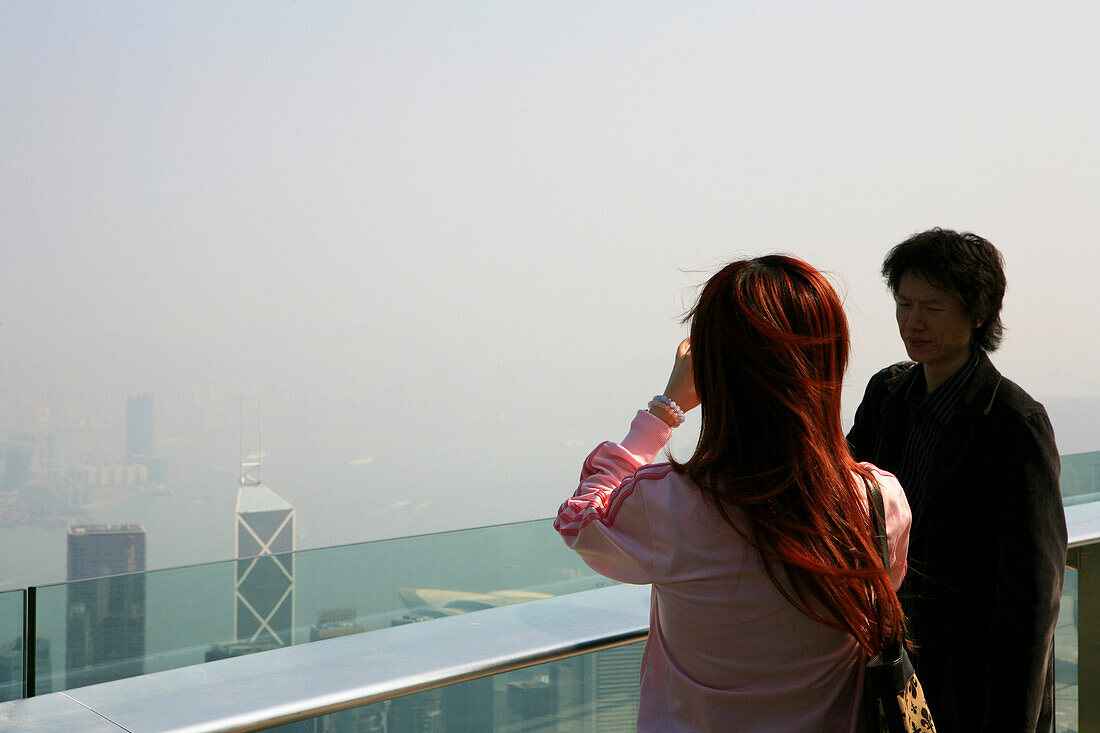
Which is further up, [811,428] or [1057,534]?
[811,428]

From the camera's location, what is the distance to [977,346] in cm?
130

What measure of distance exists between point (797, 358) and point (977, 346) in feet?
2.16

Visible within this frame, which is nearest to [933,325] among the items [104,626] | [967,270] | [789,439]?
[967,270]

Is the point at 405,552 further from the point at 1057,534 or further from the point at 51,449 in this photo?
the point at 51,449

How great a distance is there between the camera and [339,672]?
1.30 m

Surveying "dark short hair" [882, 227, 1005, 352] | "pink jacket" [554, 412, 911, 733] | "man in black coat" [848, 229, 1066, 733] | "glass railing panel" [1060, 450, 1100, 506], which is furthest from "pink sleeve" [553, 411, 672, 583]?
"glass railing panel" [1060, 450, 1100, 506]

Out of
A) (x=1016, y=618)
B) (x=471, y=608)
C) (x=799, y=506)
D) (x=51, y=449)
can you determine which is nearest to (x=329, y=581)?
(x=471, y=608)

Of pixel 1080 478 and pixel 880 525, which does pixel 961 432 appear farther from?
pixel 1080 478

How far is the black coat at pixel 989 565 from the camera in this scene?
3.76 feet

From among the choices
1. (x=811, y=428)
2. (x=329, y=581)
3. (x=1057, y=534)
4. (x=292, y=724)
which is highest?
(x=811, y=428)

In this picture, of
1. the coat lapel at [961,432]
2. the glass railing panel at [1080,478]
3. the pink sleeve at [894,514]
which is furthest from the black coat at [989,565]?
the glass railing panel at [1080,478]

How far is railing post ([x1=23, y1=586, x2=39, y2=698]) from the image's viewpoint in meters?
1.25

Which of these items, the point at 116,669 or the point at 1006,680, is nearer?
the point at 1006,680

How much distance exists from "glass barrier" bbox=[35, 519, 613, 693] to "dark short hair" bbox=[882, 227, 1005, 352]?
0.77 m
